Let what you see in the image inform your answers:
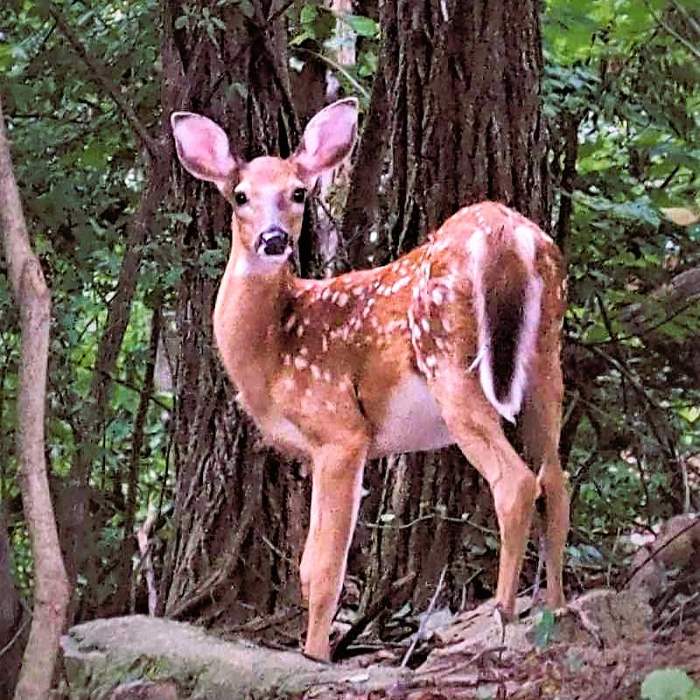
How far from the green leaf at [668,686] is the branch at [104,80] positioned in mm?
1455

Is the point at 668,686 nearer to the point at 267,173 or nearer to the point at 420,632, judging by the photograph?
the point at 420,632

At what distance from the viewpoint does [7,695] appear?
2225 millimetres

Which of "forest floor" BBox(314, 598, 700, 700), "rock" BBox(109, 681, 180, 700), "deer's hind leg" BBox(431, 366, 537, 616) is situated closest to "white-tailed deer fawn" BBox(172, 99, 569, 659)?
"deer's hind leg" BBox(431, 366, 537, 616)

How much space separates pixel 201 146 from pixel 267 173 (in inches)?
5.5

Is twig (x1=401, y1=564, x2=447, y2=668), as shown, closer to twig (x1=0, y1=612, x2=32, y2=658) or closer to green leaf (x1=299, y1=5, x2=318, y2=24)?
twig (x1=0, y1=612, x2=32, y2=658)

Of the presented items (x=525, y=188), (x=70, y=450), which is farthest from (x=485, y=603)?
(x=70, y=450)

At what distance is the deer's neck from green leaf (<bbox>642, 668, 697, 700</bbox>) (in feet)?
2.72

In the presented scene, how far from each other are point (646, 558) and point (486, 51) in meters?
0.96

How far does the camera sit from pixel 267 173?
1.95 metres

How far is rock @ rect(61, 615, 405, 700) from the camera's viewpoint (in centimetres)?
174

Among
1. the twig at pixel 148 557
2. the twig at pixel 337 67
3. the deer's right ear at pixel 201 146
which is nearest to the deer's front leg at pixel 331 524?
the deer's right ear at pixel 201 146

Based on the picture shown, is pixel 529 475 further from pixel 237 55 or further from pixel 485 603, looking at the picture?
pixel 237 55

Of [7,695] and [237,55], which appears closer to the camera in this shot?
[7,695]

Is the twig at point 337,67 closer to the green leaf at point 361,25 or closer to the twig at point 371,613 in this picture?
the green leaf at point 361,25
